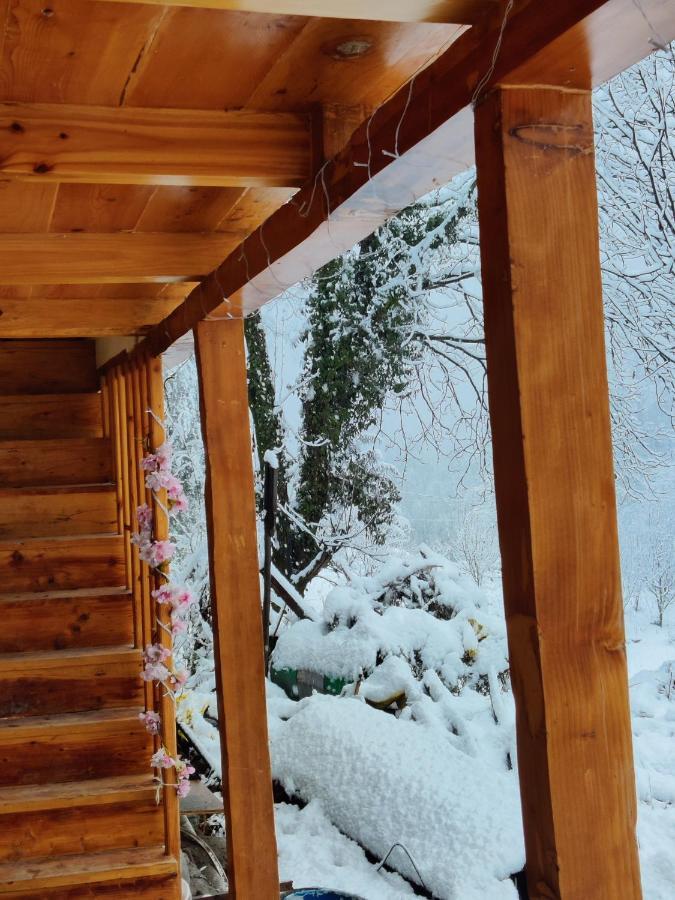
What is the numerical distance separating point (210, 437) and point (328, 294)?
553 centimetres

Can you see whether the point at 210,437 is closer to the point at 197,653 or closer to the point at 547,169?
the point at 547,169

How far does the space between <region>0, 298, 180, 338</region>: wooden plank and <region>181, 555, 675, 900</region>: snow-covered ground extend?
2.76m

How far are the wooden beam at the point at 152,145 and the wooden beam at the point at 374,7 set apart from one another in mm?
513

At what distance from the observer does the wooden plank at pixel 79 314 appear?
3.31 meters

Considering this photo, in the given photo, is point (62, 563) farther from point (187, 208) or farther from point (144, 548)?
point (187, 208)

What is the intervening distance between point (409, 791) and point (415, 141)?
403cm

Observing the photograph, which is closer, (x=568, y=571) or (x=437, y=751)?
(x=568, y=571)

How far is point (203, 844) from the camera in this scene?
4492 millimetres

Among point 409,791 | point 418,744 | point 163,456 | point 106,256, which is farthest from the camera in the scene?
point 418,744

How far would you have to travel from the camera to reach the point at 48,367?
4.42 m

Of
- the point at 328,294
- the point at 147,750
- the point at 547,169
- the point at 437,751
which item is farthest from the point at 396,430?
the point at 547,169

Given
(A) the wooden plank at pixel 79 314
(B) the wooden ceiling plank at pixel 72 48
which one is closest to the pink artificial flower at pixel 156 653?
(A) the wooden plank at pixel 79 314

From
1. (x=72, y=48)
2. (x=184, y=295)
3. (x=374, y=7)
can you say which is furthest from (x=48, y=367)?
(x=374, y=7)

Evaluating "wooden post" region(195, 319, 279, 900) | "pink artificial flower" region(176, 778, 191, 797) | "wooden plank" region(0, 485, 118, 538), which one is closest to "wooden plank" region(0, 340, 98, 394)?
"wooden plank" region(0, 485, 118, 538)
